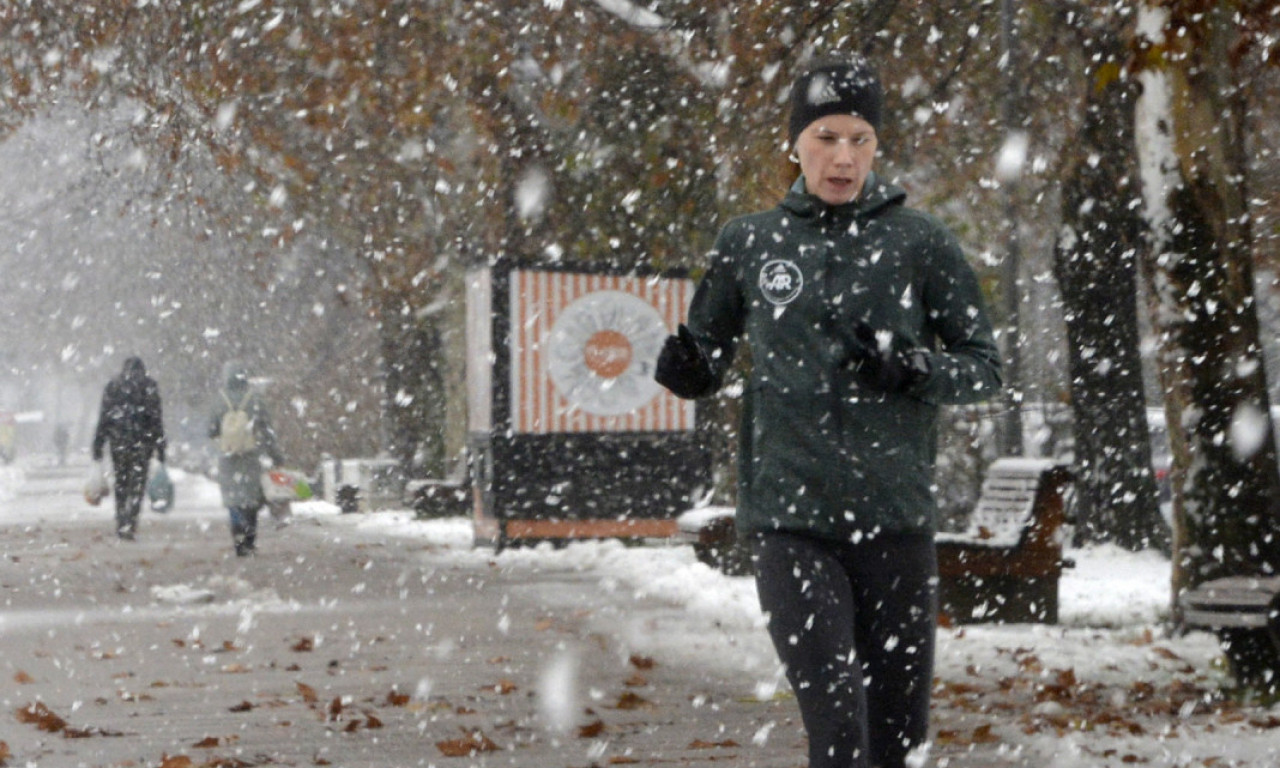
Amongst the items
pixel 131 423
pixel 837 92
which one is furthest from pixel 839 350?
pixel 131 423

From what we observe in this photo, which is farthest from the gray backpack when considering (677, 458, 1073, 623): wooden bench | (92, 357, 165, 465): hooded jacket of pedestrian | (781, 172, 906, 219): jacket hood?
(781, 172, 906, 219): jacket hood

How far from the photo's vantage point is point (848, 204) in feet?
14.2

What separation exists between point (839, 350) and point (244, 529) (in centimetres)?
1452

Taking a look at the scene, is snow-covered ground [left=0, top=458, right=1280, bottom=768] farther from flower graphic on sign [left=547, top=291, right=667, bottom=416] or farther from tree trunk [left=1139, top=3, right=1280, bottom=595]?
flower graphic on sign [left=547, top=291, right=667, bottom=416]

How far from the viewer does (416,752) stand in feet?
22.8

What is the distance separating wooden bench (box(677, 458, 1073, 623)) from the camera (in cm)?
1083

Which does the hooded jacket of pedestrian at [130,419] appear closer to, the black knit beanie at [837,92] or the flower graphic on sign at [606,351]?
the flower graphic on sign at [606,351]

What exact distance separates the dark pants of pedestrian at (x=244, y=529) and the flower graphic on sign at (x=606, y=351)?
2.96m

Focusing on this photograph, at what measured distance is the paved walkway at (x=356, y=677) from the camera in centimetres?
701

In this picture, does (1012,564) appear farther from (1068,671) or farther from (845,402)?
(845,402)

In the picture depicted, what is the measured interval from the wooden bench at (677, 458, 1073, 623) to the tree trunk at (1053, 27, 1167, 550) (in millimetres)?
6274

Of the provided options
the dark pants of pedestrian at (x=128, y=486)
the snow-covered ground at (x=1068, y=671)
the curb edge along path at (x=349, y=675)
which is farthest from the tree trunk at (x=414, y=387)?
the snow-covered ground at (x=1068, y=671)

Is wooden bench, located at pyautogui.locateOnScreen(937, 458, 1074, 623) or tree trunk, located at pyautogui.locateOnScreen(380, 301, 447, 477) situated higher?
tree trunk, located at pyautogui.locateOnScreen(380, 301, 447, 477)

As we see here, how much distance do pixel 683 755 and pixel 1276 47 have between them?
2.87 m
